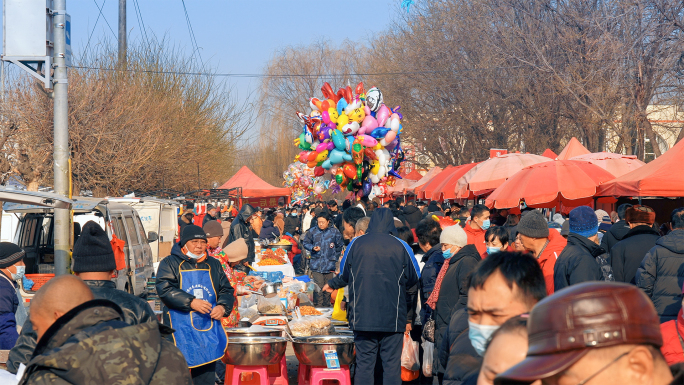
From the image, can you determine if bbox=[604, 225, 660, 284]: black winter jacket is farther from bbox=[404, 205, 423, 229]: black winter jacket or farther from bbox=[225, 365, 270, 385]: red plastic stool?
bbox=[404, 205, 423, 229]: black winter jacket

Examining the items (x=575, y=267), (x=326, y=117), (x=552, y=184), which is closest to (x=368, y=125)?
(x=326, y=117)

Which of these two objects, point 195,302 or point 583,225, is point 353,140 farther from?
point 195,302

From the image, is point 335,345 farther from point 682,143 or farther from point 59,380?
point 682,143

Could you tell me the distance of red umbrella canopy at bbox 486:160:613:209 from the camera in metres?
9.83

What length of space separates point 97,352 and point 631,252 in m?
5.45

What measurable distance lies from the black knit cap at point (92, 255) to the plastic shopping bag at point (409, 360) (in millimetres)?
3977

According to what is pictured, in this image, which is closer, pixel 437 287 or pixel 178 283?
pixel 178 283

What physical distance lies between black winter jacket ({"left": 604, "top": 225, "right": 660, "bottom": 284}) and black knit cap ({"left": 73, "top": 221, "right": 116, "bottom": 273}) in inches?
185

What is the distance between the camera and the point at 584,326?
1226 mm

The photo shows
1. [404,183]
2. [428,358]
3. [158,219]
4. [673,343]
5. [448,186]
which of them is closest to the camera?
[673,343]

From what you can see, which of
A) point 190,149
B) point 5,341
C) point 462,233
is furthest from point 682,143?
point 190,149

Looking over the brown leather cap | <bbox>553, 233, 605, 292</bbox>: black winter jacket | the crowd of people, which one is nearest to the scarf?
the crowd of people

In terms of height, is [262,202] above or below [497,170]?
below

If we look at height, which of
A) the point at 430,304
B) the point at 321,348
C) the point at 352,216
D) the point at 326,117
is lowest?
the point at 321,348
